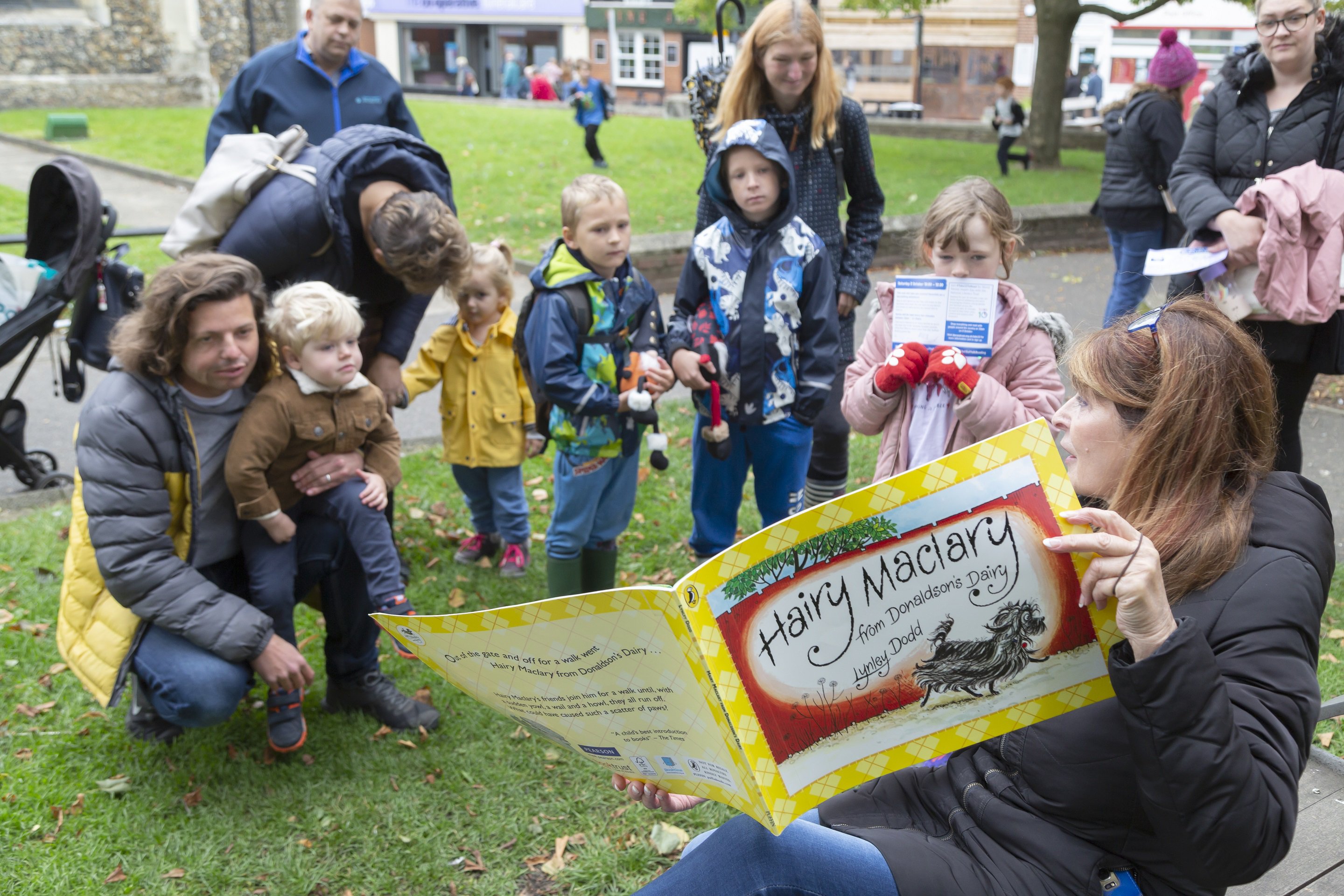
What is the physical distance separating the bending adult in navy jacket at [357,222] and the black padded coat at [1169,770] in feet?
7.71

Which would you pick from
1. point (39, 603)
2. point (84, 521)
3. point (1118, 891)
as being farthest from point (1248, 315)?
point (39, 603)

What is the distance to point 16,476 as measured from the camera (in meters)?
5.33

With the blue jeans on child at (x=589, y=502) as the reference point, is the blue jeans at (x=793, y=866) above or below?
above

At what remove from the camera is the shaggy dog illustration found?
5.15 ft

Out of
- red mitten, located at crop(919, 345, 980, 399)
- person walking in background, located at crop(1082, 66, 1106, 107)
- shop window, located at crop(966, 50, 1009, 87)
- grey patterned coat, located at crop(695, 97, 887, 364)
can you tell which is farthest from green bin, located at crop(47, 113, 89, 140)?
shop window, located at crop(966, 50, 1009, 87)

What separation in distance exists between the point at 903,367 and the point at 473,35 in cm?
5216

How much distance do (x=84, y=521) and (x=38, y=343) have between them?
250cm

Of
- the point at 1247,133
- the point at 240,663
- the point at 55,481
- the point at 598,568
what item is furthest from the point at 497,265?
the point at 1247,133

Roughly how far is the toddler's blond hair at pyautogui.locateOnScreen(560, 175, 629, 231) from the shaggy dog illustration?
2364 millimetres

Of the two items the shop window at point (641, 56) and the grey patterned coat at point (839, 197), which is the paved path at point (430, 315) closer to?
the grey patterned coat at point (839, 197)

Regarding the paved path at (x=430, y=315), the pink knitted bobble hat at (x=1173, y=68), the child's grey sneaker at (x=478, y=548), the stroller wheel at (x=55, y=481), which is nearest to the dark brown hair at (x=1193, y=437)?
the paved path at (x=430, y=315)

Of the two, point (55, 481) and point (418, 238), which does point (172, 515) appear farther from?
point (55, 481)

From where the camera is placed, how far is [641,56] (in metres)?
48.5

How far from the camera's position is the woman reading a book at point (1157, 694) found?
144 cm
